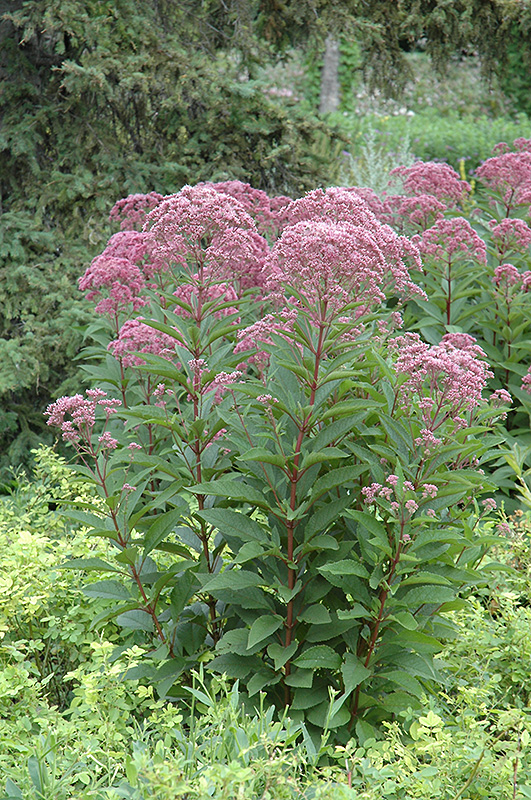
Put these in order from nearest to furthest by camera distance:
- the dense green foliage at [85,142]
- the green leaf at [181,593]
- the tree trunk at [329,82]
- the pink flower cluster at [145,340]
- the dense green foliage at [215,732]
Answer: the dense green foliage at [215,732], the green leaf at [181,593], the pink flower cluster at [145,340], the dense green foliage at [85,142], the tree trunk at [329,82]

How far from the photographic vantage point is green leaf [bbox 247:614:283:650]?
7.93ft

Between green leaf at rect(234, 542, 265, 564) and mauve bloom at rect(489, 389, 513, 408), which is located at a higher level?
mauve bloom at rect(489, 389, 513, 408)

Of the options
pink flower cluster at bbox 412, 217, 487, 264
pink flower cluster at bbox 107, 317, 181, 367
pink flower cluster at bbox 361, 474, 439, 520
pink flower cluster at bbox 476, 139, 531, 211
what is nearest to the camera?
pink flower cluster at bbox 361, 474, 439, 520

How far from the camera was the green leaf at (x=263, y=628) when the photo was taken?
2416 millimetres

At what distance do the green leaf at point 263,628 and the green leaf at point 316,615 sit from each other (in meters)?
0.08

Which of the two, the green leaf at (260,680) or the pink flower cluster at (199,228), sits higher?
the pink flower cluster at (199,228)

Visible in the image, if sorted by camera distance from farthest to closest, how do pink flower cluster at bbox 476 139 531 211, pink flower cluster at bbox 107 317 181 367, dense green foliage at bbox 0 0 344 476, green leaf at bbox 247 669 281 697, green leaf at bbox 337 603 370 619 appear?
dense green foliage at bbox 0 0 344 476 → pink flower cluster at bbox 476 139 531 211 → pink flower cluster at bbox 107 317 181 367 → green leaf at bbox 247 669 281 697 → green leaf at bbox 337 603 370 619

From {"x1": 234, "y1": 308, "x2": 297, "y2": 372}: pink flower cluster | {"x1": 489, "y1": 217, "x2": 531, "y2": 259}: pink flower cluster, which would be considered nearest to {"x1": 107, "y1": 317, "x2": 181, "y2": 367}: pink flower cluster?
{"x1": 234, "y1": 308, "x2": 297, "y2": 372}: pink flower cluster

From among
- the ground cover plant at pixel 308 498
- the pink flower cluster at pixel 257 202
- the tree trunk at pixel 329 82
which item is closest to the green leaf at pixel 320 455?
the ground cover plant at pixel 308 498

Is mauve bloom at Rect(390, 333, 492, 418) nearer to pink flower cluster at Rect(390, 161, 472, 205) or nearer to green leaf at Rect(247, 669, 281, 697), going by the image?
green leaf at Rect(247, 669, 281, 697)

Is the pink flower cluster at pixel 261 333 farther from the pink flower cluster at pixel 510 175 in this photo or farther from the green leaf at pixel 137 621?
the pink flower cluster at pixel 510 175

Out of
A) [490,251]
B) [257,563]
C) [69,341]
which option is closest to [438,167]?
[490,251]

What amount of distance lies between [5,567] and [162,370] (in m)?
1.30

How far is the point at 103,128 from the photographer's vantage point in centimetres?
611
